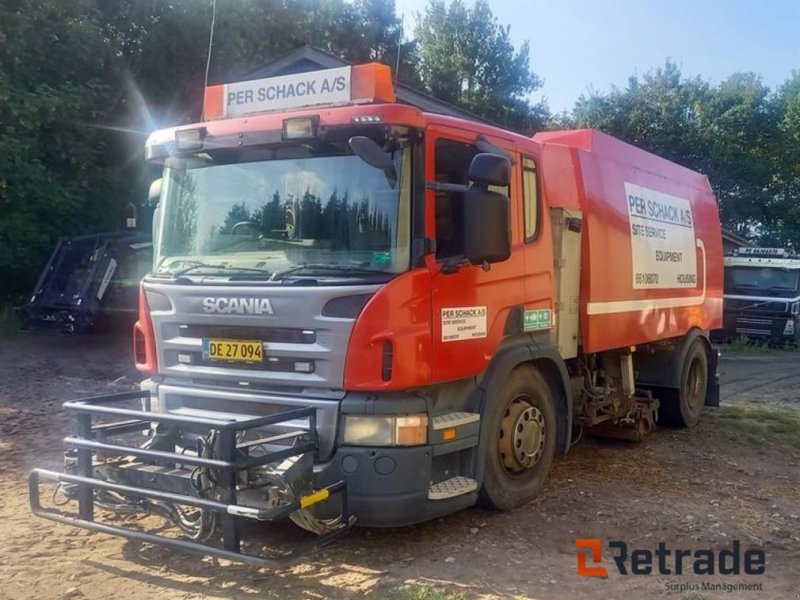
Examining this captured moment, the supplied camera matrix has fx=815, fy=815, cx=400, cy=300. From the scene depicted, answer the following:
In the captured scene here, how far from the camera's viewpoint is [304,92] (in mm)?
5238

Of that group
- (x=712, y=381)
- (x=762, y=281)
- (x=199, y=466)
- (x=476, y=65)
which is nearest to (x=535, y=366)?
(x=199, y=466)

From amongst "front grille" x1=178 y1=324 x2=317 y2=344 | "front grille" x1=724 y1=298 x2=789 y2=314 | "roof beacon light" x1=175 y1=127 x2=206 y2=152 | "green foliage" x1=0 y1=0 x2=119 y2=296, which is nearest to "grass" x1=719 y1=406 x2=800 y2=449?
"front grille" x1=178 y1=324 x2=317 y2=344

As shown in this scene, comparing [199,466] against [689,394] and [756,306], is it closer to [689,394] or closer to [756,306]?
[689,394]

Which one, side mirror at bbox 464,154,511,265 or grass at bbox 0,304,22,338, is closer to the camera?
side mirror at bbox 464,154,511,265

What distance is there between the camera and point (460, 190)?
16.1 feet

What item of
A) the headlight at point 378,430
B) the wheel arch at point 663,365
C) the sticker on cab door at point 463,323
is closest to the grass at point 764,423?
the wheel arch at point 663,365

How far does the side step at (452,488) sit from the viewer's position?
4.86 metres

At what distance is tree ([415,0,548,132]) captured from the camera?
3644cm

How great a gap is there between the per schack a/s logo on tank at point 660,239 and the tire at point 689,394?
34.7 inches

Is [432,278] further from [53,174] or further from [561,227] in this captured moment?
[53,174]

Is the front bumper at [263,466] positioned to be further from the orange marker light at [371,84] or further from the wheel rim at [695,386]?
the wheel rim at [695,386]

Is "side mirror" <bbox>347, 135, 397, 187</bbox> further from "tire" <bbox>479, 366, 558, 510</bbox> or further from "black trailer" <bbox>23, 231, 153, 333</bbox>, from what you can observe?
"black trailer" <bbox>23, 231, 153, 333</bbox>

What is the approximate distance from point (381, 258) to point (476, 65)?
34.8 m

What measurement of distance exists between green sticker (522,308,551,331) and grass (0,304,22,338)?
41.6 ft
